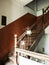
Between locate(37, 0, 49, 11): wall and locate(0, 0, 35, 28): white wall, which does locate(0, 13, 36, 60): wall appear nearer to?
locate(0, 0, 35, 28): white wall

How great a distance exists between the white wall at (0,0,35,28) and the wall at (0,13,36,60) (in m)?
0.22

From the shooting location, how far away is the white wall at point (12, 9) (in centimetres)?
472

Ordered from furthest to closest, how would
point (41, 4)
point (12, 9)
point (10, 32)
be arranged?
point (41, 4) < point (12, 9) < point (10, 32)

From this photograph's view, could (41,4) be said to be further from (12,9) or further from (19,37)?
(19,37)

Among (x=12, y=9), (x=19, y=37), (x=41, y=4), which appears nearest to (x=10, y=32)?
(x=19, y=37)

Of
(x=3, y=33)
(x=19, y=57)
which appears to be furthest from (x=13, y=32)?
(x=19, y=57)

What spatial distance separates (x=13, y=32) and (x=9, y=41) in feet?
1.60

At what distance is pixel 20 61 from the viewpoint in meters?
3.25

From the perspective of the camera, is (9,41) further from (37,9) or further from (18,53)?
(37,9)

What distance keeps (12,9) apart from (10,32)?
3.76 ft

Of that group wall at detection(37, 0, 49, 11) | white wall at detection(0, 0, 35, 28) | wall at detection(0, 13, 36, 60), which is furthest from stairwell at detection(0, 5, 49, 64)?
wall at detection(37, 0, 49, 11)

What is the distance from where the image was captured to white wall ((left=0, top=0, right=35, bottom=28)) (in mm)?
4722

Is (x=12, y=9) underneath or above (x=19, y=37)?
above

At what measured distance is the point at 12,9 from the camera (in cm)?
508
